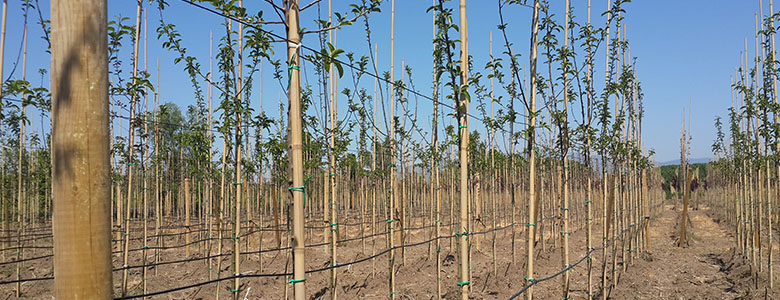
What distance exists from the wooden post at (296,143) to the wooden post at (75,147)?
1174 mm

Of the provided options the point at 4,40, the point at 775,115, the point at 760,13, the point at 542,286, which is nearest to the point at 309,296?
the point at 542,286

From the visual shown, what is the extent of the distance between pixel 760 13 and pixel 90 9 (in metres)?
11.4

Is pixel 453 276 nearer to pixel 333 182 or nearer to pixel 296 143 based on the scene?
pixel 333 182

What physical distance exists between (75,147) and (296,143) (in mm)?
1216

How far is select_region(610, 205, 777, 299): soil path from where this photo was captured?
8.27m

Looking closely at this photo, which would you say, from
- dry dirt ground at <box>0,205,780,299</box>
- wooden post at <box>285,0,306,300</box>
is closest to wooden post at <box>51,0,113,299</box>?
wooden post at <box>285,0,306,300</box>

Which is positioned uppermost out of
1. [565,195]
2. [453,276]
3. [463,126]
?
[463,126]

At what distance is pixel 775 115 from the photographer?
26.6 ft

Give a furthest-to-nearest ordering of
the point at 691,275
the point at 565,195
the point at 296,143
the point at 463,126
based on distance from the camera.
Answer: the point at 691,275 → the point at 565,195 → the point at 463,126 → the point at 296,143

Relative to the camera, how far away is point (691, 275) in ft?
34.2

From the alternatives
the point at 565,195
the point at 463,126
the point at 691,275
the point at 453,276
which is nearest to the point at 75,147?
the point at 463,126

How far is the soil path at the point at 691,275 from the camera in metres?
8.27

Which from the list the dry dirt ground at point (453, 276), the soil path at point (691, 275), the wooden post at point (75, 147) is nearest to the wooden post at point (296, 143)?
the wooden post at point (75, 147)

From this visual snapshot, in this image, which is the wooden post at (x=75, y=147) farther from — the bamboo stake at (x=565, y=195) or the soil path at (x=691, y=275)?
the soil path at (x=691, y=275)
